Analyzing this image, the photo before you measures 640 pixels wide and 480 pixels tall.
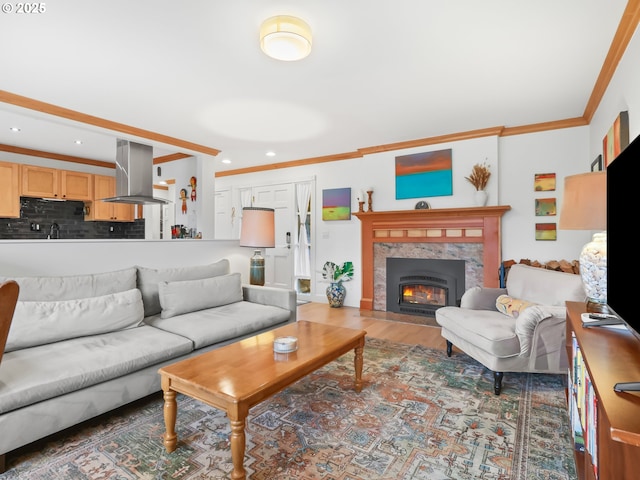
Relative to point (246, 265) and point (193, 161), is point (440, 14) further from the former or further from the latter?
point (193, 161)

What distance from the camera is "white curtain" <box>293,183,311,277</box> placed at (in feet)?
19.2

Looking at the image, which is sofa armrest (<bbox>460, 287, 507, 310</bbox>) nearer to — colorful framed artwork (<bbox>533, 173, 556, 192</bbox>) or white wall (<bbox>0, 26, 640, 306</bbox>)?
white wall (<bbox>0, 26, 640, 306</bbox>)

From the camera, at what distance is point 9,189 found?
4.90 metres

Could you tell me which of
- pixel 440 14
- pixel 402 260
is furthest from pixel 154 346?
pixel 402 260

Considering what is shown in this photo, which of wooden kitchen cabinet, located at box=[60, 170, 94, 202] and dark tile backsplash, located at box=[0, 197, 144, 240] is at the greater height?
wooden kitchen cabinet, located at box=[60, 170, 94, 202]

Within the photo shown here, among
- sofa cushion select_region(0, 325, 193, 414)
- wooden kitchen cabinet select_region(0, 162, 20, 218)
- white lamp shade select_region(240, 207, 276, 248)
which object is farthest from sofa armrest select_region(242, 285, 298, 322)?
wooden kitchen cabinet select_region(0, 162, 20, 218)

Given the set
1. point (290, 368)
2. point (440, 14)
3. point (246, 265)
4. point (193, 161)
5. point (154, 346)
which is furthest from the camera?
point (193, 161)

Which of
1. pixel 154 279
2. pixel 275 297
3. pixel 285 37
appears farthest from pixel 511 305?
pixel 154 279

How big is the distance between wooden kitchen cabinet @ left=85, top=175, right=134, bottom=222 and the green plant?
395 cm

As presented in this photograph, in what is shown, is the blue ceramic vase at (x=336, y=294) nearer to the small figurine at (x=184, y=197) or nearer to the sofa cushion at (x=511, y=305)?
the sofa cushion at (x=511, y=305)

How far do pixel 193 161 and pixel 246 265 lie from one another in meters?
2.29

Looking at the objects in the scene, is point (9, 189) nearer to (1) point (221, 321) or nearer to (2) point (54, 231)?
(2) point (54, 231)

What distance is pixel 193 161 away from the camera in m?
5.41

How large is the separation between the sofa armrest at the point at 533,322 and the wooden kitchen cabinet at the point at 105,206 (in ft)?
21.0
